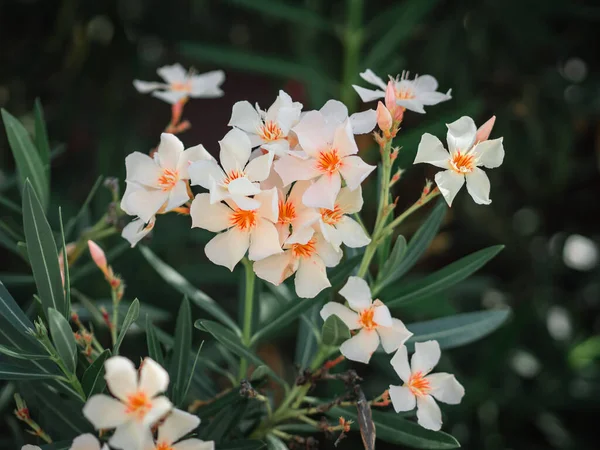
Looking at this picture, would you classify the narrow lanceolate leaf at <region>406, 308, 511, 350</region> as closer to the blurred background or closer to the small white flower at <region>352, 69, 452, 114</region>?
the small white flower at <region>352, 69, 452, 114</region>

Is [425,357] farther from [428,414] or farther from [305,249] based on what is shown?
[305,249]

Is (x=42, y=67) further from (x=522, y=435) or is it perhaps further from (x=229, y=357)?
(x=522, y=435)

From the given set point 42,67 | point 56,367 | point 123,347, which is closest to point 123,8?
point 42,67

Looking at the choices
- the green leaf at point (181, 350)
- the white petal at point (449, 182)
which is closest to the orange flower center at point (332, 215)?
the white petal at point (449, 182)

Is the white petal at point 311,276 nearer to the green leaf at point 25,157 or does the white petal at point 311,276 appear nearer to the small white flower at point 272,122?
the small white flower at point 272,122

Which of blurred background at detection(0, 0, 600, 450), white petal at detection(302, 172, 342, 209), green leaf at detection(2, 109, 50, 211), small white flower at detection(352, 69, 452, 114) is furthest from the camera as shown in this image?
blurred background at detection(0, 0, 600, 450)

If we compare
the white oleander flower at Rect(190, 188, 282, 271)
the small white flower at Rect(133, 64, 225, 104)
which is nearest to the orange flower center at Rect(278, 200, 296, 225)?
the white oleander flower at Rect(190, 188, 282, 271)
